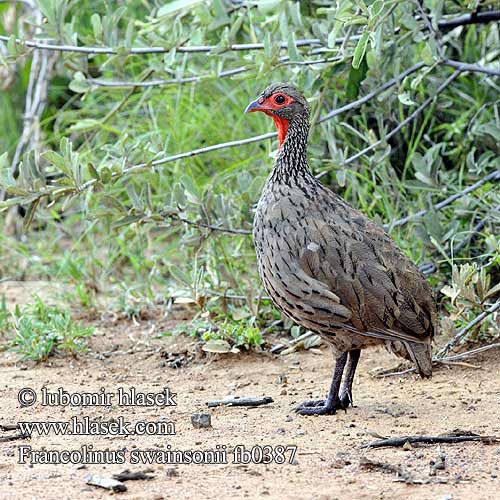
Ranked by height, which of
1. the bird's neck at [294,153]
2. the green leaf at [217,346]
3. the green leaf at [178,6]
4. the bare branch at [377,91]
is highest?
the green leaf at [178,6]

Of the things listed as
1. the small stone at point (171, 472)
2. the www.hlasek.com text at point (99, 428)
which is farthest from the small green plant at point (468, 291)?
the small stone at point (171, 472)

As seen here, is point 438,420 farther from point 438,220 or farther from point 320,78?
point 320,78

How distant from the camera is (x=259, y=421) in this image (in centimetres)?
432

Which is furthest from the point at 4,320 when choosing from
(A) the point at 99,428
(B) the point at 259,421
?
(B) the point at 259,421

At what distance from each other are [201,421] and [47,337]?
1.59m

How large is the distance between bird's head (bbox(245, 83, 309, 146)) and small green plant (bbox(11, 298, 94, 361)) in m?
1.60

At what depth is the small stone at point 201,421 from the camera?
13.7 ft

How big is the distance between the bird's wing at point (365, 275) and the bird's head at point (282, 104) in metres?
0.52

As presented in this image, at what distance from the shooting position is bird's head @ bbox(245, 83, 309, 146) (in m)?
4.85

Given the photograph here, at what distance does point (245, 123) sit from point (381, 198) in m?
1.54

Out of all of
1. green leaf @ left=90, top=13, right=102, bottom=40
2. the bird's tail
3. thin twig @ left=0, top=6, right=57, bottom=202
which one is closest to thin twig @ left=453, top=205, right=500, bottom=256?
the bird's tail

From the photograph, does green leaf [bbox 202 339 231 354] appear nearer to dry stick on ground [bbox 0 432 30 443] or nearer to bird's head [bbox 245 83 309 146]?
bird's head [bbox 245 83 309 146]

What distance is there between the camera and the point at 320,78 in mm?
5609

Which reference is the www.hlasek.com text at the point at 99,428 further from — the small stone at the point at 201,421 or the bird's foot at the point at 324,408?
the bird's foot at the point at 324,408
